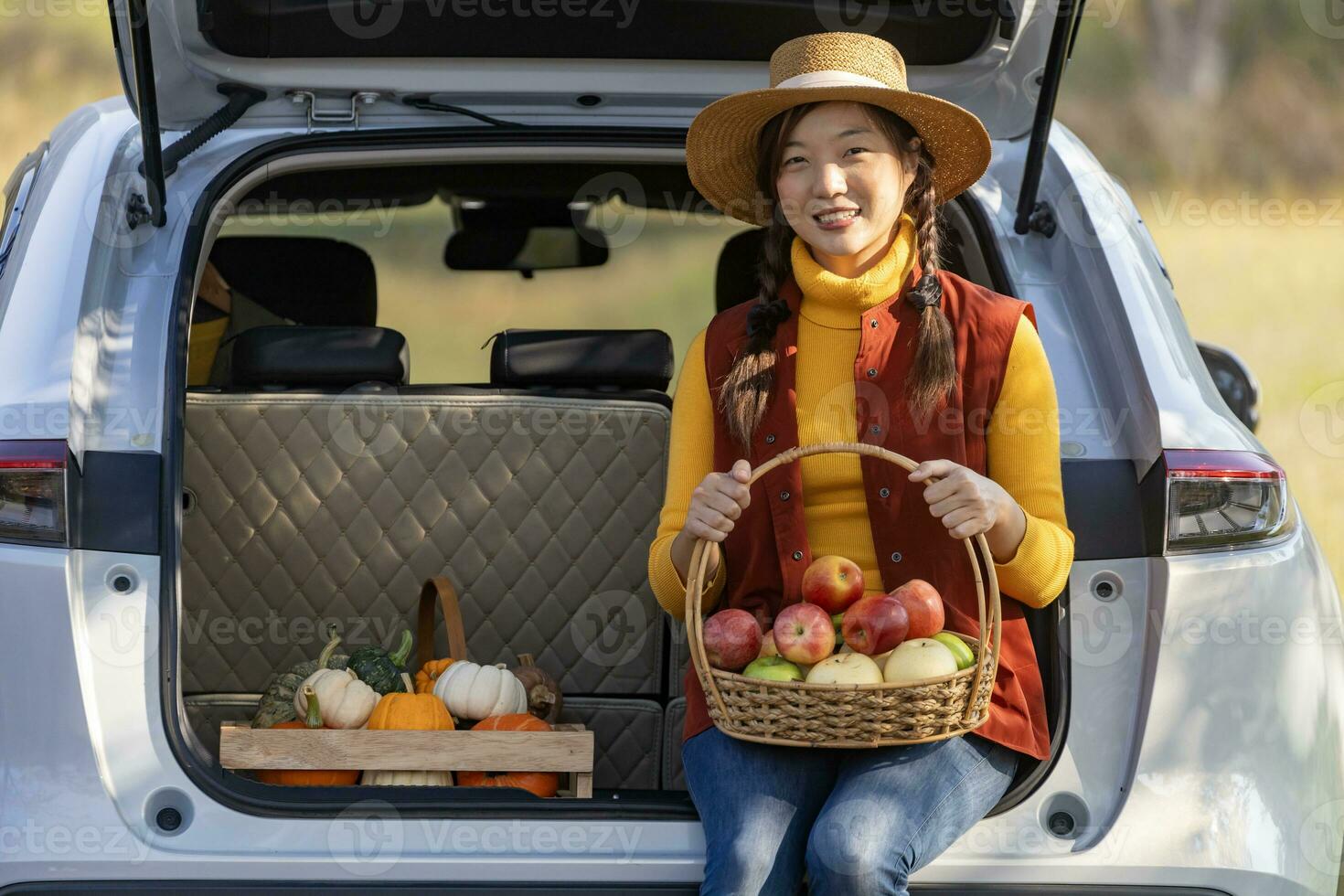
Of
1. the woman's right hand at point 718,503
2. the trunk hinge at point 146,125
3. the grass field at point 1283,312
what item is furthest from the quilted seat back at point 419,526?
the grass field at point 1283,312

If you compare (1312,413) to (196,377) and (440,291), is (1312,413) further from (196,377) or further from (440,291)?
(196,377)

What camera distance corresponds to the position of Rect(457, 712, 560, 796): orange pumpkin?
2.50 metres

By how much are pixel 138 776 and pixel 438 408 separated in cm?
110

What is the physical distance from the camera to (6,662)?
2.18 meters

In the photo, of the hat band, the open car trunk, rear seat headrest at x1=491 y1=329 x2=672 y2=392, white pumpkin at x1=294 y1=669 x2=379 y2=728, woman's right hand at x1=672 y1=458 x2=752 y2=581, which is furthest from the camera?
rear seat headrest at x1=491 y1=329 x2=672 y2=392

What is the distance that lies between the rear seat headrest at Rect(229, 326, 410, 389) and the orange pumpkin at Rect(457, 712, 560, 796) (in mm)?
843

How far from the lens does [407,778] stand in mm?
2443

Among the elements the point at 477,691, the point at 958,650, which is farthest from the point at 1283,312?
the point at 958,650

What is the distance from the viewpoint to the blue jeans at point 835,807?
2078 mm

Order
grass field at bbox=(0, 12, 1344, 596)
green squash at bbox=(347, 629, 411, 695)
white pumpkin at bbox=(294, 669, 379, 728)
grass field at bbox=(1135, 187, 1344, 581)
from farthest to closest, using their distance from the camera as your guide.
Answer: grass field at bbox=(1135, 187, 1344, 581) → grass field at bbox=(0, 12, 1344, 596) → green squash at bbox=(347, 629, 411, 695) → white pumpkin at bbox=(294, 669, 379, 728)

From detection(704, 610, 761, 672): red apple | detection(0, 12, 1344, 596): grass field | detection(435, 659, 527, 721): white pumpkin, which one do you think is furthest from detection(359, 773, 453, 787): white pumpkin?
detection(0, 12, 1344, 596): grass field

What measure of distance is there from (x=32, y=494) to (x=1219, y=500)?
67.7 inches

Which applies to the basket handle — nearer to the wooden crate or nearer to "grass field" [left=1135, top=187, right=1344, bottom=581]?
the wooden crate

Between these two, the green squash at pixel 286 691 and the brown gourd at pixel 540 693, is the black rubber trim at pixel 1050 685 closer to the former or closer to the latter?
the brown gourd at pixel 540 693
